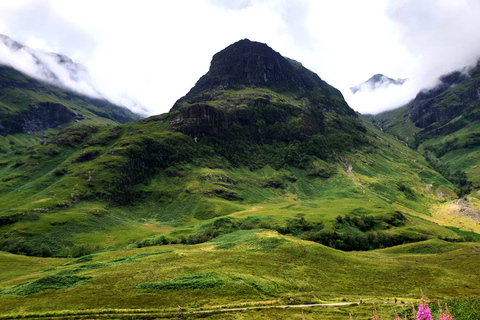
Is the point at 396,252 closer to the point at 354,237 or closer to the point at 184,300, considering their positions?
the point at 354,237

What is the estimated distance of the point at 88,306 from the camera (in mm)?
46281

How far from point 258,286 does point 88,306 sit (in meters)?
33.5

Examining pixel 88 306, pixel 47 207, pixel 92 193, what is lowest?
pixel 88 306

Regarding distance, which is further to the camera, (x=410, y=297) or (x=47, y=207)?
(x=47, y=207)

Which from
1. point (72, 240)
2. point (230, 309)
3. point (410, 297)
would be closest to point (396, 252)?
point (410, 297)

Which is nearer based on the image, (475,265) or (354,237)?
(475,265)

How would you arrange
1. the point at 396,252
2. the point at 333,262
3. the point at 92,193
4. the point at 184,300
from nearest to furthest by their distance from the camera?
the point at 184,300 < the point at 333,262 < the point at 396,252 < the point at 92,193

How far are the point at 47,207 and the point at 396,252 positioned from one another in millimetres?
197265

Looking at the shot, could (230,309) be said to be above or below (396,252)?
below

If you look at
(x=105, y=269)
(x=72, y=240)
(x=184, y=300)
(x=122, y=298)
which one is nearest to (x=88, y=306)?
(x=122, y=298)

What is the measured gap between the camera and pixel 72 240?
137 m

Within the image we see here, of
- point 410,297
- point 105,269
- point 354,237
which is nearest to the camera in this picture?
point 410,297

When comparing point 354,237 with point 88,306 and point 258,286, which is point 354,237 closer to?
→ point 258,286

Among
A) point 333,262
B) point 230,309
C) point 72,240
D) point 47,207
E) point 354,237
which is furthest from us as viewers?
point 47,207
